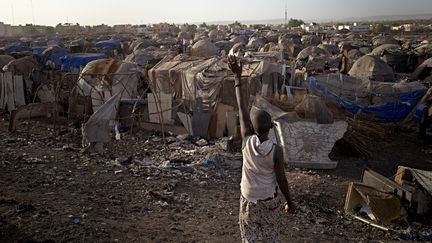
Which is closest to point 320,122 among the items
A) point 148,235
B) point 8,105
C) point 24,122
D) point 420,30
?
point 148,235

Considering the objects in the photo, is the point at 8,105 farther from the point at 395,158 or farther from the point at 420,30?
the point at 420,30

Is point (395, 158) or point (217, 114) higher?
point (217, 114)

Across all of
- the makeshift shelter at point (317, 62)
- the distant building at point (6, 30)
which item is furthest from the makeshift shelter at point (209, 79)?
the distant building at point (6, 30)

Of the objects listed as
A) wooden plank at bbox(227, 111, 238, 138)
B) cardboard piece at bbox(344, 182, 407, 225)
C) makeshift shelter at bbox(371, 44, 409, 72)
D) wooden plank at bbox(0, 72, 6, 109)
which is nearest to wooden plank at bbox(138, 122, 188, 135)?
wooden plank at bbox(227, 111, 238, 138)

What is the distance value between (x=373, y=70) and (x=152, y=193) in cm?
1288

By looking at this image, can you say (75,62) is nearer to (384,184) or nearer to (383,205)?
(384,184)

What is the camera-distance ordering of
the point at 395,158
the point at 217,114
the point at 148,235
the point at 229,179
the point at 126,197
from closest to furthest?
the point at 148,235 < the point at 126,197 < the point at 229,179 < the point at 395,158 < the point at 217,114

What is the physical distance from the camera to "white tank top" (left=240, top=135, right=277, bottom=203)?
10.7 feet

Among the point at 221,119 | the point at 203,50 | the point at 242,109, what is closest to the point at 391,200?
the point at 242,109

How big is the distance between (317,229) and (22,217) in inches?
149

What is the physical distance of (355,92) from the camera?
13.0 m

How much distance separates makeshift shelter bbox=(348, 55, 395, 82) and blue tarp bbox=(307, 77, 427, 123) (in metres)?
4.58

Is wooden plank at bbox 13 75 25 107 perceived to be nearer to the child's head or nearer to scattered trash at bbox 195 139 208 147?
scattered trash at bbox 195 139 208 147

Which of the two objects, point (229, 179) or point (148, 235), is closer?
point (148, 235)
